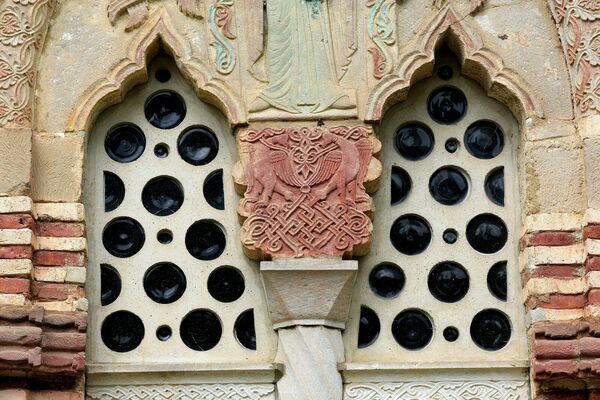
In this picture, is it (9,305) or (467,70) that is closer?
(9,305)

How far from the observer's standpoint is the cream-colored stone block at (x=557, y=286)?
11.3 meters

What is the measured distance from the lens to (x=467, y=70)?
12.0 metres

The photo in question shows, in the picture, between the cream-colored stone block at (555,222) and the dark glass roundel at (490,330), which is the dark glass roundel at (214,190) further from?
the cream-colored stone block at (555,222)

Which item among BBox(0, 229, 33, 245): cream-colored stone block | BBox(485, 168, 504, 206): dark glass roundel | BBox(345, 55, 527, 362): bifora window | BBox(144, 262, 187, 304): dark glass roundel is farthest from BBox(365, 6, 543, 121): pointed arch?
BBox(0, 229, 33, 245): cream-colored stone block

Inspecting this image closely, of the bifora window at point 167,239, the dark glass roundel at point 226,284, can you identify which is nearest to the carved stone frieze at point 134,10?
the bifora window at point 167,239

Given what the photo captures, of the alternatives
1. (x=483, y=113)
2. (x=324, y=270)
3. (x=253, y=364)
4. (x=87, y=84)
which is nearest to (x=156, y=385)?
(x=253, y=364)

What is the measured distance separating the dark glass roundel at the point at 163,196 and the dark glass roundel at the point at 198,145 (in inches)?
8.2

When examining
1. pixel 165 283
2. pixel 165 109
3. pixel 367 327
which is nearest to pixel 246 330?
pixel 165 283

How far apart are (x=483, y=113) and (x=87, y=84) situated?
2.81 metres

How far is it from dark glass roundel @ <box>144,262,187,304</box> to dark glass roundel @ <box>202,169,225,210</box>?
1.76 feet

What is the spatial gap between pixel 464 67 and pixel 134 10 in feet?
7.75

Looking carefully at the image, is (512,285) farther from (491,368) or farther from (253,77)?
(253,77)

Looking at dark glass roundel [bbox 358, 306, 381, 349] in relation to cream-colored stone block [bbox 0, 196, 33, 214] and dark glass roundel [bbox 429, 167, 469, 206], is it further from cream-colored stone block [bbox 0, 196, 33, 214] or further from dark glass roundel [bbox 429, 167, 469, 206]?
cream-colored stone block [bbox 0, 196, 33, 214]

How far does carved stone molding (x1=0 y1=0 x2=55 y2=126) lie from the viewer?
11516 mm
